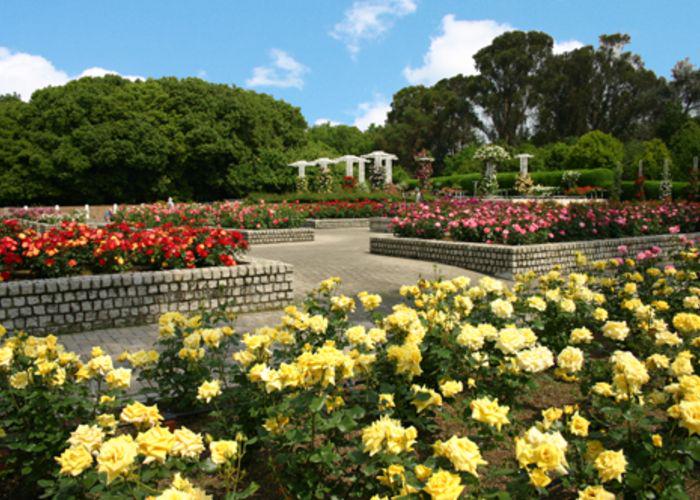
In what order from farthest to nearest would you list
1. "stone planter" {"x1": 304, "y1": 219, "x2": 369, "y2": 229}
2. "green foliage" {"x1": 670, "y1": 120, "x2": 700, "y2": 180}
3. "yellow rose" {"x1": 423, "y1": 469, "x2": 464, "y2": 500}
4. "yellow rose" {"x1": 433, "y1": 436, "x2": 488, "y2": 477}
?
"green foliage" {"x1": 670, "y1": 120, "x2": 700, "y2": 180} → "stone planter" {"x1": 304, "y1": 219, "x2": 369, "y2": 229} → "yellow rose" {"x1": 433, "y1": 436, "x2": 488, "y2": 477} → "yellow rose" {"x1": 423, "y1": 469, "x2": 464, "y2": 500}

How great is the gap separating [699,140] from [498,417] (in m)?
39.6

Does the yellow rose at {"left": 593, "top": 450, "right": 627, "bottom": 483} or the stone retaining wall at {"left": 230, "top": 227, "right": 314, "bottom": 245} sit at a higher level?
the yellow rose at {"left": 593, "top": 450, "right": 627, "bottom": 483}

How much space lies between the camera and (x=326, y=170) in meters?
28.2

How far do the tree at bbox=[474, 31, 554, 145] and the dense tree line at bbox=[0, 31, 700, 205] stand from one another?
1074mm

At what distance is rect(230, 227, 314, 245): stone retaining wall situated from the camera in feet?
45.9

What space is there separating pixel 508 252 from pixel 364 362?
666 cm

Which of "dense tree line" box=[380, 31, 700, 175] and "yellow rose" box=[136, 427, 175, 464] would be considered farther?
"dense tree line" box=[380, 31, 700, 175]

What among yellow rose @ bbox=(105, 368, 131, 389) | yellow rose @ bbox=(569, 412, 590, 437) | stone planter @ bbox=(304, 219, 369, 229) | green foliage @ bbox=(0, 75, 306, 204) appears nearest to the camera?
yellow rose @ bbox=(569, 412, 590, 437)

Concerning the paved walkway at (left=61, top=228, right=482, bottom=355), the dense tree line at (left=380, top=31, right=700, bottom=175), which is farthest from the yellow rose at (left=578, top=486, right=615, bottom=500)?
the dense tree line at (left=380, top=31, right=700, bottom=175)

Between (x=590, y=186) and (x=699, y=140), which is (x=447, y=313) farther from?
(x=699, y=140)

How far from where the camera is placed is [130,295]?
19.4 ft

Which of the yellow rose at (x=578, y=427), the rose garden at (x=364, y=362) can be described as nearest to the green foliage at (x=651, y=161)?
the rose garden at (x=364, y=362)

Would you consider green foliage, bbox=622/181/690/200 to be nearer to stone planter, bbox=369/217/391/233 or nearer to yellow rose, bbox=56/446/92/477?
stone planter, bbox=369/217/391/233

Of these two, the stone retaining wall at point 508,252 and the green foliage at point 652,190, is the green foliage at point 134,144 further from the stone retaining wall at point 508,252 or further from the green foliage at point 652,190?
the stone retaining wall at point 508,252
